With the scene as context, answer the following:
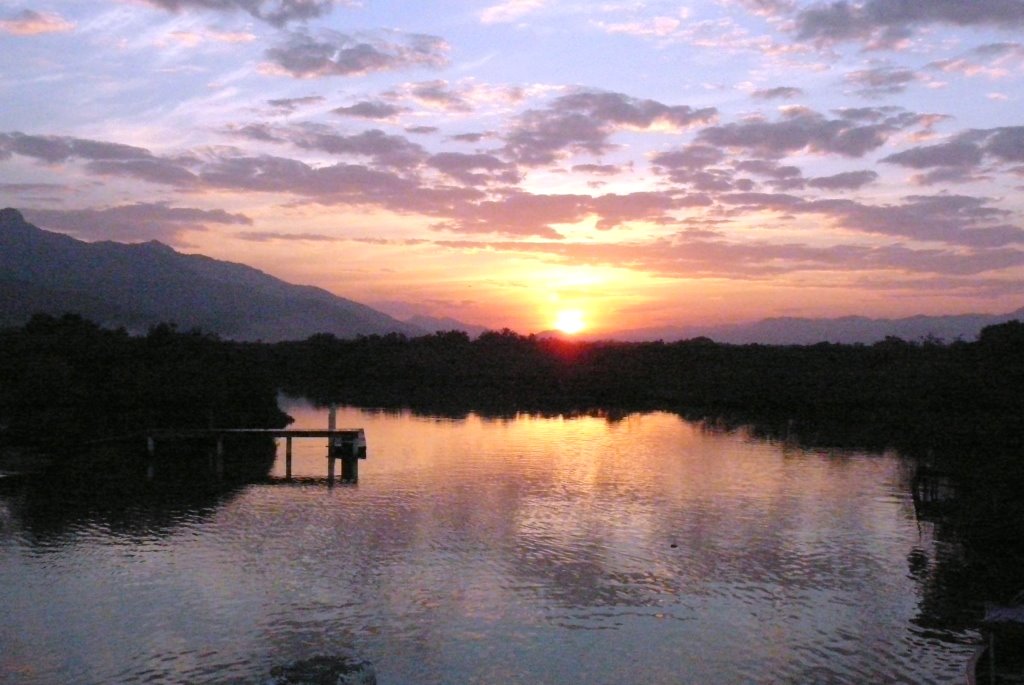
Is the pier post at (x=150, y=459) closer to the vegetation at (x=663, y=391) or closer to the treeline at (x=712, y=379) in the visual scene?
the vegetation at (x=663, y=391)

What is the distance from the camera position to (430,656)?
16.0 metres

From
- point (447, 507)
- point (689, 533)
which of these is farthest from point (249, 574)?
point (689, 533)

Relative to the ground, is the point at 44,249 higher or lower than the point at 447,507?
higher

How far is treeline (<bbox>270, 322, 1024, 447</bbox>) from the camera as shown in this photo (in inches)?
1673

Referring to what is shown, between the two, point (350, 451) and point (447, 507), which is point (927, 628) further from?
point (350, 451)

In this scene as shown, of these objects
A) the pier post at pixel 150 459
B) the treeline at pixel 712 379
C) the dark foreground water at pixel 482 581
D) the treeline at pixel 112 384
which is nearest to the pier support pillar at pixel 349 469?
the dark foreground water at pixel 482 581

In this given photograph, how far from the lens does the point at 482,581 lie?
66.8 ft

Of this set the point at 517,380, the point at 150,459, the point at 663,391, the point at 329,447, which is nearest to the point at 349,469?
the point at 329,447

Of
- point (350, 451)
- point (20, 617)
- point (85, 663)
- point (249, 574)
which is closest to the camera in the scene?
point (85, 663)

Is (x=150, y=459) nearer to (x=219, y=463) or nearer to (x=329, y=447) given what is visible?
(x=219, y=463)

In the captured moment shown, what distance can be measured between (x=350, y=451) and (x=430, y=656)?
1945 centimetres

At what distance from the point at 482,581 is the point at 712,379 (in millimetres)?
59122

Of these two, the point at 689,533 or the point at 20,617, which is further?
the point at 689,533

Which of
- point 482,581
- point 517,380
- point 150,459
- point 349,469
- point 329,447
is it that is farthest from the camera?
point 517,380
